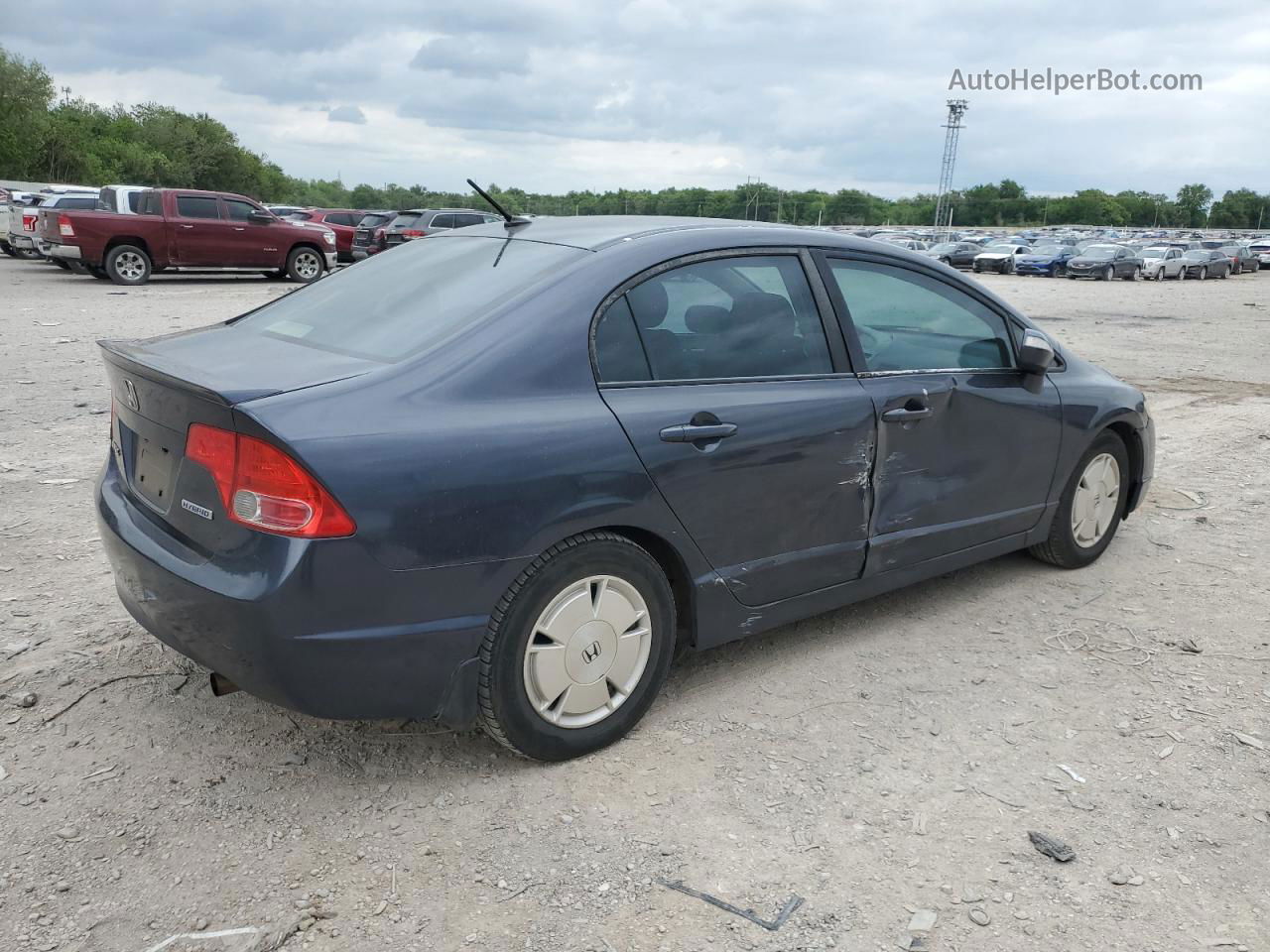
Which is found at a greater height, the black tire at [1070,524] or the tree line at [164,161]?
the tree line at [164,161]

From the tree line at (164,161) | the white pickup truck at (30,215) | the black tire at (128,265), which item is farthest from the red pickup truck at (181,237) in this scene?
the tree line at (164,161)

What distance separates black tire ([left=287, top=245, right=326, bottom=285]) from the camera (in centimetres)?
2106

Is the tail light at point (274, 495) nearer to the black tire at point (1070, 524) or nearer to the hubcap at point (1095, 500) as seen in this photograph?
the black tire at point (1070, 524)

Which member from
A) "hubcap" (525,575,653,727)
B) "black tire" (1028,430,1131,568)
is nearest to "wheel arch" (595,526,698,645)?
"hubcap" (525,575,653,727)

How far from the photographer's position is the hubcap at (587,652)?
9.84 ft

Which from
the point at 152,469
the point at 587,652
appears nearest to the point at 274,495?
the point at 152,469

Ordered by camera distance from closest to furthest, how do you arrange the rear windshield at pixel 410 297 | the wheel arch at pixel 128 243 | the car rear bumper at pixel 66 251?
1. the rear windshield at pixel 410 297
2. the car rear bumper at pixel 66 251
3. the wheel arch at pixel 128 243

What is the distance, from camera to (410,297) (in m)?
3.43

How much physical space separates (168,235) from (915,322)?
1854cm

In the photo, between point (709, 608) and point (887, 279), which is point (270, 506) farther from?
point (887, 279)

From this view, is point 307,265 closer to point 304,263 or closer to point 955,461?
point 304,263

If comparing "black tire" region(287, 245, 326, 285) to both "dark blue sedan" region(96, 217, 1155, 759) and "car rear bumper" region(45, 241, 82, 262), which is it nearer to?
"car rear bumper" region(45, 241, 82, 262)

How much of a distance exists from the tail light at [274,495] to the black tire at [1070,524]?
3.38 meters

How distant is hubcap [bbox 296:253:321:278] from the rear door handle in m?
19.3
